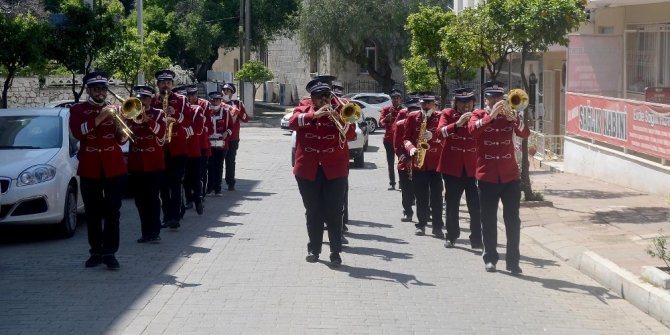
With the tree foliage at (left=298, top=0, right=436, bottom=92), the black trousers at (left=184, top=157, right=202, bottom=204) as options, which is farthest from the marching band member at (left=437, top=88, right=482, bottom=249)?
the tree foliage at (left=298, top=0, right=436, bottom=92)

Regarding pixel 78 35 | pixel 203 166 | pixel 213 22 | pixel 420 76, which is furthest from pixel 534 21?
pixel 213 22

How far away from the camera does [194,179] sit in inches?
588

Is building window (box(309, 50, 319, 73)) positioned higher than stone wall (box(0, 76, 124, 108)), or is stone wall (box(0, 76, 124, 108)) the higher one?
building window (box(309, 50, 319, 73))

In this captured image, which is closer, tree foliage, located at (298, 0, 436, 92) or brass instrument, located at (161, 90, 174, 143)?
brass instrument, located at (161, 90, 174, 143)

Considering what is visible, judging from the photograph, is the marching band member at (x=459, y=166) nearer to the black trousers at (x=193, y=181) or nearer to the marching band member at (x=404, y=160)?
the marching band member at (x=404, y=160)

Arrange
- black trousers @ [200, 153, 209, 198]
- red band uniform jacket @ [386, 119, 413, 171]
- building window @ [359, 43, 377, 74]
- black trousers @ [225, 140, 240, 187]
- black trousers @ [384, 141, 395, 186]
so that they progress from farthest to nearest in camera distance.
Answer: building window @ [359, 43, 377, 74] < black trousers @ [384, 141, 395, 186] < black trousers @ [225, 140, 240, 187] < black trousers @ [200, 153, 209, 198] < red band uniform jacket @ [386, 119, 413, 171]

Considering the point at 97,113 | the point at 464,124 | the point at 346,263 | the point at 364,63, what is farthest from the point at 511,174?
the point at 364,63

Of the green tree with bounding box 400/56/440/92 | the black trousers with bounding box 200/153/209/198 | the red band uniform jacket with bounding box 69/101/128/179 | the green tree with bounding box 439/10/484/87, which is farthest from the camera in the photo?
the green tree with bounding box 400/56/440/92

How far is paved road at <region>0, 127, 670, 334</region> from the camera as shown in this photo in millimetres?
8133

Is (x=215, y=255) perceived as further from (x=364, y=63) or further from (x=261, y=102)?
(x=261, y=102)

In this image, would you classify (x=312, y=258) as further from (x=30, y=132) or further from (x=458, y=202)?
(x=30, y=132)

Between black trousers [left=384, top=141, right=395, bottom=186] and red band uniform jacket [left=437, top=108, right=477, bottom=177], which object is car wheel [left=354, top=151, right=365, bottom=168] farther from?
red band uniform jacket [left=437, top=108, right=477, bottom=177]

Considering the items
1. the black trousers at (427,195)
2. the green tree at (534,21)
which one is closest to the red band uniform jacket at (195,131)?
the black trousers at (427,195)

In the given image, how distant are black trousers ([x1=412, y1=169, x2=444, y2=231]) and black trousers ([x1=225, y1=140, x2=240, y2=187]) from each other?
534cm
